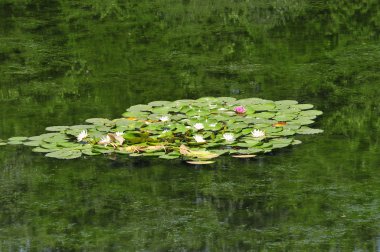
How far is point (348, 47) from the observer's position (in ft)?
21.7

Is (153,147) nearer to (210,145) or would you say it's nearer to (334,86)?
(210,145)

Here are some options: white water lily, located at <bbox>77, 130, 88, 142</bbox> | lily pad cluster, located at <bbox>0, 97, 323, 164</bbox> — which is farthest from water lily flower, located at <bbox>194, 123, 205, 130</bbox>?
white water lily, located at <bbox>77, 130, 88, 142</bbox>

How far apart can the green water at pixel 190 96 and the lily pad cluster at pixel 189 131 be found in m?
0.08

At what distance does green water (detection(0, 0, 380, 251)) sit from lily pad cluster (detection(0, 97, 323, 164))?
8 cm

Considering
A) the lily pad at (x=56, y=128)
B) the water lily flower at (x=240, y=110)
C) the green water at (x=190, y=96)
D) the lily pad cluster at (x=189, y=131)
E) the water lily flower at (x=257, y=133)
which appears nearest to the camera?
the green water at (x=190, y=96)

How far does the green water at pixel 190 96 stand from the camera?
12.6ft

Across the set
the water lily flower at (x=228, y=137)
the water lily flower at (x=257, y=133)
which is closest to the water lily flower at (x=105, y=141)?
the water lily flower at (x=228, y=137)

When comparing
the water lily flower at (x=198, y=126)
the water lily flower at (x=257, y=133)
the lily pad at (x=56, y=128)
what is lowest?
the water lily flower at (x=257, y=133)

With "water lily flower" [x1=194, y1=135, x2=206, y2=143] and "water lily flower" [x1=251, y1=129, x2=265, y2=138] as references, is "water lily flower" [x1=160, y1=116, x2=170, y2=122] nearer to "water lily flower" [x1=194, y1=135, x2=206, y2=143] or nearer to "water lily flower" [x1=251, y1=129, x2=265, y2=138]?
"water lily flower" [x1=194, y1=135, x2=206, y2=143]

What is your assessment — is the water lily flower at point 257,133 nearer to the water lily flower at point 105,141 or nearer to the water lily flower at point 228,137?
the water lily flower at point 228,137

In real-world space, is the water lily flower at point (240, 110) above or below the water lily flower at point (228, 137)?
above

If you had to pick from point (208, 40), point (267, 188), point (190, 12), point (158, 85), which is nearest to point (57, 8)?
point (190, 12)

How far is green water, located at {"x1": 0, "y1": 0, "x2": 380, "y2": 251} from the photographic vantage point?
385cm

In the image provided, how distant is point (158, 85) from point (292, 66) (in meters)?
0.88
